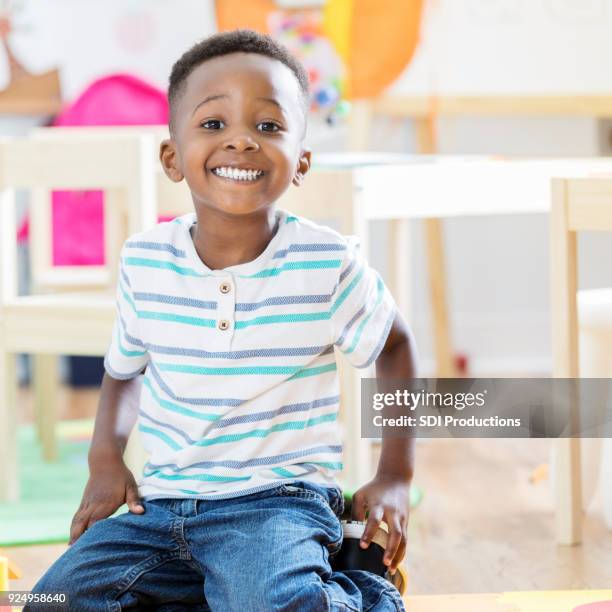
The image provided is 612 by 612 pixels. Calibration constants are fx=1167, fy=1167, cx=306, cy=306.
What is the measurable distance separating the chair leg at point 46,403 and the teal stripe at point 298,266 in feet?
3.61

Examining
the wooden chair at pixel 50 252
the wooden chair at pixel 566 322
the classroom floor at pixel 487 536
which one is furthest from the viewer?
the wooden chair at pixel 50 252

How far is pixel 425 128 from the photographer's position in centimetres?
274

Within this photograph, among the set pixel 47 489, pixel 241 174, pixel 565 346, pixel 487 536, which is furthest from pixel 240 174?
pixel 47 489

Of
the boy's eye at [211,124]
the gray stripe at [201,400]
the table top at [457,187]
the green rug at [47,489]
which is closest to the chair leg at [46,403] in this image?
the green rug at [47,489]

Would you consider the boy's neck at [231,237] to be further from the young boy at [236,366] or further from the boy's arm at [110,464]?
the boy's arm at [110,464]

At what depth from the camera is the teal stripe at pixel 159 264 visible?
1174 millimetres

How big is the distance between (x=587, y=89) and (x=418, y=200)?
3.43ft

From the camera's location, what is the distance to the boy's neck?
1160 millimetres

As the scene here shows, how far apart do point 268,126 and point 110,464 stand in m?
0.38

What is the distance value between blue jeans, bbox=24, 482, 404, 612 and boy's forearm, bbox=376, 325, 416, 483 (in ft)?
0.25

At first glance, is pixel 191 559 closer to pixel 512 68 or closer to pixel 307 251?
pixel 307 251

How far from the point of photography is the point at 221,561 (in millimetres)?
1063

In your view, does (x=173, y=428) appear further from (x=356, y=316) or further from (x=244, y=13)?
(x=244, y=13)

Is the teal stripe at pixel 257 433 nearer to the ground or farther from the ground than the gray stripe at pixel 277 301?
nearer to the ground
